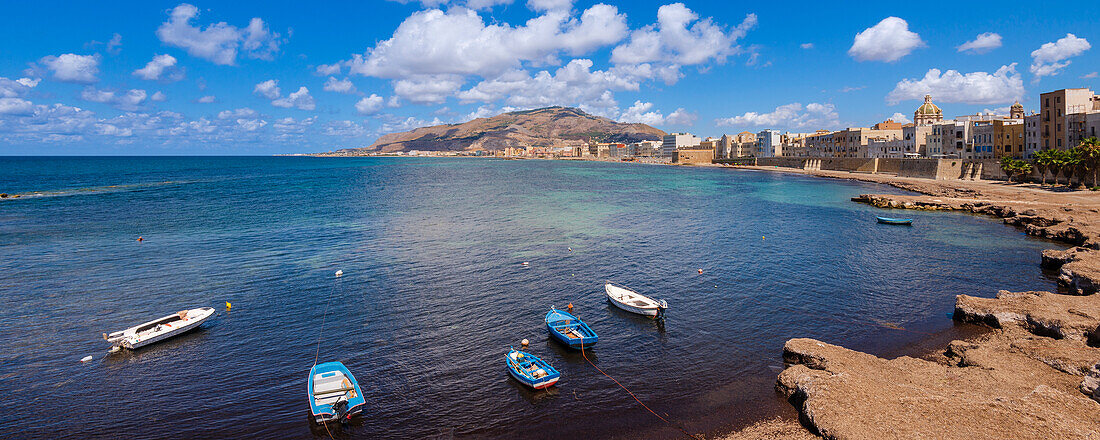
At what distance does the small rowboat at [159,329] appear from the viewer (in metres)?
24.0

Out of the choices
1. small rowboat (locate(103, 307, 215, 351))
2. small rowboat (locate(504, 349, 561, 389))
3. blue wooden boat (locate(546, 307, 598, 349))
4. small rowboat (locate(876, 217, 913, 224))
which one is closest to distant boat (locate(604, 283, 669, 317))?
blue wooden boat (locate(546, 307, 598, 349))

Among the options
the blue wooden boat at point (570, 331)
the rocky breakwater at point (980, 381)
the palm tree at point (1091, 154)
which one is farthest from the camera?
the palm tree at point (1091, 154)

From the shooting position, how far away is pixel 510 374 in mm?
21234

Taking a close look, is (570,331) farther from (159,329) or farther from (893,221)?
(893,221)

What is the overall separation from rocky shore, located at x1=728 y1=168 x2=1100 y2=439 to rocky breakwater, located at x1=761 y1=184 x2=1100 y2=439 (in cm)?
3

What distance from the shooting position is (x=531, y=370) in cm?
2067

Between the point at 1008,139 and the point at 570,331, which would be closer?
the point at 570,331

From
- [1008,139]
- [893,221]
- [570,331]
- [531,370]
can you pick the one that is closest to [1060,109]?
[1008,139]

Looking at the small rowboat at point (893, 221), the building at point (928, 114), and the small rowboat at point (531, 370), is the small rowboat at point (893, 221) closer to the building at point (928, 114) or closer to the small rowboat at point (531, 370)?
the small rowboat at point (531, 370)

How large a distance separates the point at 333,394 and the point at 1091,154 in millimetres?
89753

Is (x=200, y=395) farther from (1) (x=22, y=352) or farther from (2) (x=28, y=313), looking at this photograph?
(2) (x=28, y=313)

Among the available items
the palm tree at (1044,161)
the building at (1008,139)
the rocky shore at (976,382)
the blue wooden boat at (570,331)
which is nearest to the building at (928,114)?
the building at (1008,139)

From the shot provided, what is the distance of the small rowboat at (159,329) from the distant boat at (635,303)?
20484 millimetres

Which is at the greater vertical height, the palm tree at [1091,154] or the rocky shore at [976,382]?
the palm tree at [1091,154]
